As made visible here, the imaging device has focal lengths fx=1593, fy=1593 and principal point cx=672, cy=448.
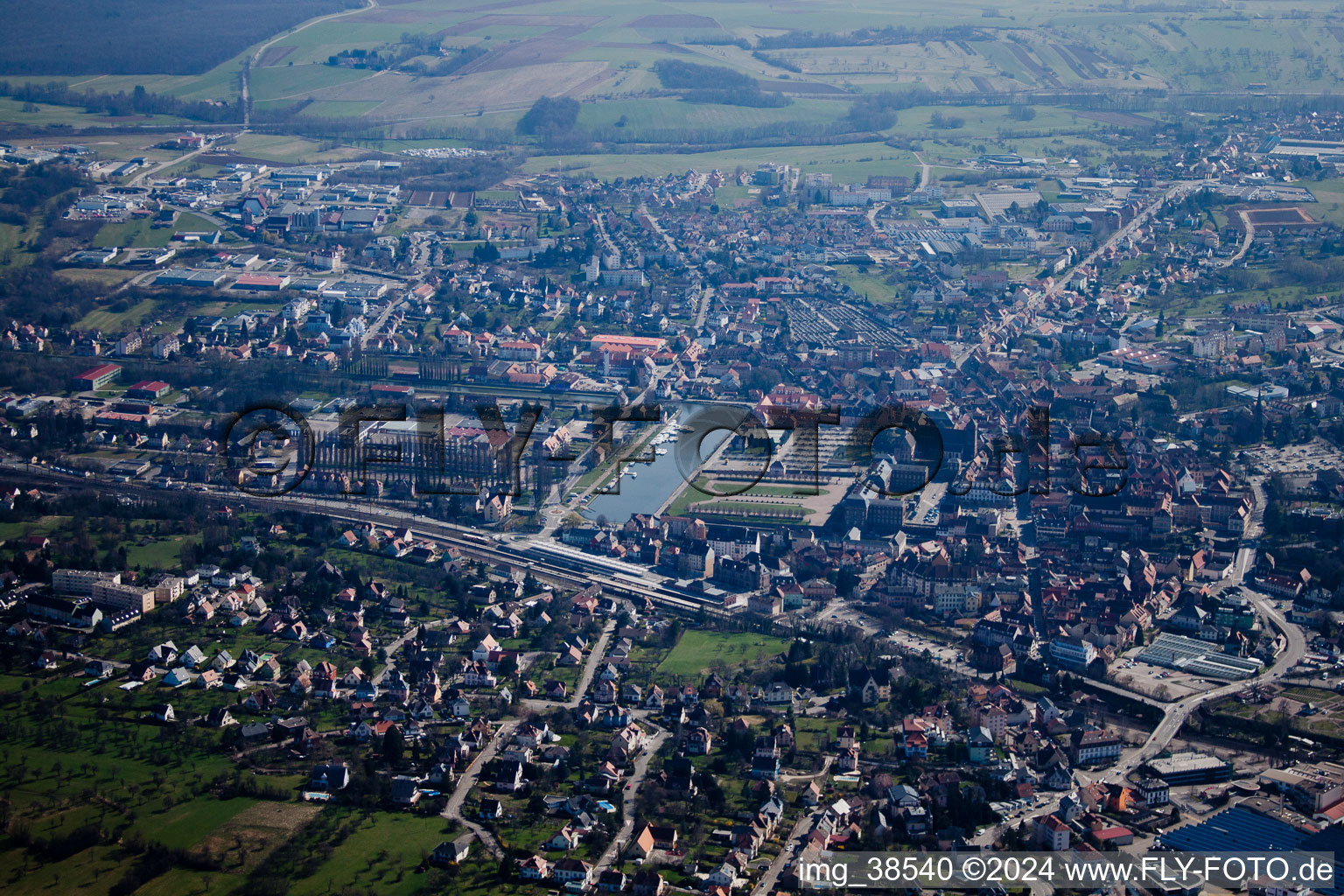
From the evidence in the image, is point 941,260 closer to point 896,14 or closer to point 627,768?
point 627,768

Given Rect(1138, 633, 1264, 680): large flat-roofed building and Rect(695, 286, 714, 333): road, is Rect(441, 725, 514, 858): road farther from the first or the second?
Rect(695, 286, 714, 333): road

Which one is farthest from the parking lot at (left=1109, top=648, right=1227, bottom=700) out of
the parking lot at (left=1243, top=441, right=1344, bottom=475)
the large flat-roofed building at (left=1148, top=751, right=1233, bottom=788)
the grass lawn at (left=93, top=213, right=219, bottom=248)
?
the grass lawn at (left=93, top=213, right=219, bottom=248)

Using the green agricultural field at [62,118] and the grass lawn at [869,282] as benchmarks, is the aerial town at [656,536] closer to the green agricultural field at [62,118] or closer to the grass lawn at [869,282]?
the grass lawn at [869,282]

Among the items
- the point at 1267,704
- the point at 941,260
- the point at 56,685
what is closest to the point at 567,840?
the point at 56,685

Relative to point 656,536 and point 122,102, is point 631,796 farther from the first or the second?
point 122,102

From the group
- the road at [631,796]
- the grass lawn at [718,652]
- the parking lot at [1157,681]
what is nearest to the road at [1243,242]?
the parking lot at [1157,681]

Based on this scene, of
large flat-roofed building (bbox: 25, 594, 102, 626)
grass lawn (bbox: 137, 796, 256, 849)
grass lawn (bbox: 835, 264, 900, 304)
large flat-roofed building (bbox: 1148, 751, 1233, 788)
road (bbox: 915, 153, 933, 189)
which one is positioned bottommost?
grass lawn (bbox: 137, 796, 256, 849)
